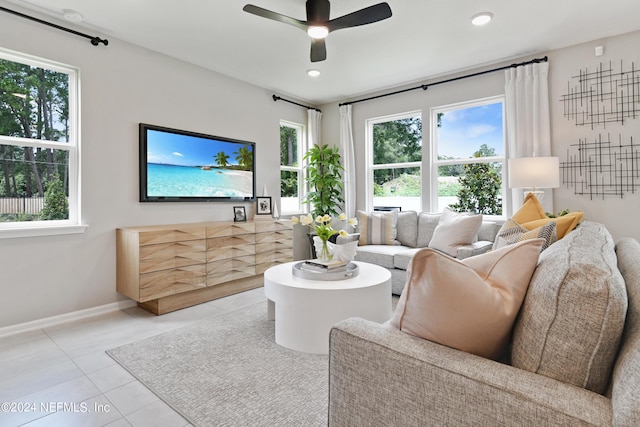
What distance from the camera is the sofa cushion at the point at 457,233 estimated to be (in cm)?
357

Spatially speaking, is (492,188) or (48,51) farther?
(492,188)

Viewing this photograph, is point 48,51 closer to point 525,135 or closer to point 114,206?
point 114,206

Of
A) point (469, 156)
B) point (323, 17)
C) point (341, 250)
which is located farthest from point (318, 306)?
point (469, 156)

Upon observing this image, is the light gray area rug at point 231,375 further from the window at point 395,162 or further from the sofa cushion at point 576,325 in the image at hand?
the window at point 395,162

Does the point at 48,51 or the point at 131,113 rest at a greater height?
the point at 48,51

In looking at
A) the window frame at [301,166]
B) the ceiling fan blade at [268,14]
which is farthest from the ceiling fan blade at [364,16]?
the window frame at [301,166]

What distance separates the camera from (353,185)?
5.20 metres

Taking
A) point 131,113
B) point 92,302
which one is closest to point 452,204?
point 131,113

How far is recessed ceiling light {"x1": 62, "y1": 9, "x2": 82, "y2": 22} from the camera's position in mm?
2791

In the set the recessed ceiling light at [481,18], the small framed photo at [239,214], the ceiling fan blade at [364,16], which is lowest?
the small framed photo at [239,214]

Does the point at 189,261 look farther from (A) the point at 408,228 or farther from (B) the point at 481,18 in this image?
(B) the point at 481,18

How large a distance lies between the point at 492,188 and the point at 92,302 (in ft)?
14.6

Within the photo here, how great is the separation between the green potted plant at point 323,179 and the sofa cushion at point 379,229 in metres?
0.83

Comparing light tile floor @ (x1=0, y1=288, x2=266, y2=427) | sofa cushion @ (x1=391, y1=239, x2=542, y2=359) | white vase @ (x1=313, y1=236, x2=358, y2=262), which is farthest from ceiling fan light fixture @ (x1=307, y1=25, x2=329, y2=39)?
light tile floor @ (x1=0, y1=288, x2=266, y2=427)
